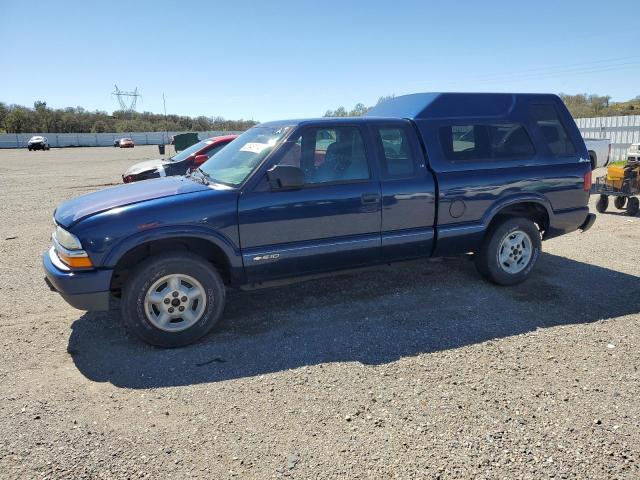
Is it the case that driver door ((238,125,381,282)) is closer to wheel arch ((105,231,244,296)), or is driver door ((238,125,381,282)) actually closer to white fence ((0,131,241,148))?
wheel arch ((105,231,244,296))

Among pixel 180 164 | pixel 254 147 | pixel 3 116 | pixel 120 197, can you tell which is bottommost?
pixel 120 197

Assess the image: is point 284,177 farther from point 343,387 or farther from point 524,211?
point 524,211

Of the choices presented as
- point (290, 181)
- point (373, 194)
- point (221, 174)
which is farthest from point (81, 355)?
point (373, 194)

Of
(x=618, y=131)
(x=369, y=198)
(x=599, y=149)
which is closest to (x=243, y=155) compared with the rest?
(x=369, y=198)

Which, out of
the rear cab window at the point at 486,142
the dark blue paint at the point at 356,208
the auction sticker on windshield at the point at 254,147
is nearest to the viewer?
the dark blue paint at the point at 356,208

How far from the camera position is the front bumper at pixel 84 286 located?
354 cm

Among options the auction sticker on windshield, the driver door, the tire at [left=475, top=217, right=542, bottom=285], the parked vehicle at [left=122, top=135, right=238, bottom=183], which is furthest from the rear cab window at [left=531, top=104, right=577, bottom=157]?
the parked vehicle at [left=122, top=135, right=238, bottom=183]

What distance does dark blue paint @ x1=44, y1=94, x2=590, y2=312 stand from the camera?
3.65 m

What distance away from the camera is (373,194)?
436 cm

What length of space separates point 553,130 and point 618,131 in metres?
20.4

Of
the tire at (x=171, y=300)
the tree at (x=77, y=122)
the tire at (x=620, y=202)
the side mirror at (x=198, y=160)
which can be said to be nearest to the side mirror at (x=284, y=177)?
the tire at (x=171, y=300)

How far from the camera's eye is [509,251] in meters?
5.14

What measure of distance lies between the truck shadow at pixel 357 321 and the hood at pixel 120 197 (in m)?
1.11

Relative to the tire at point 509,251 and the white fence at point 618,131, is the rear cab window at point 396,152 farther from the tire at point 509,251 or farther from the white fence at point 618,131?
the white fence at point 618,131
